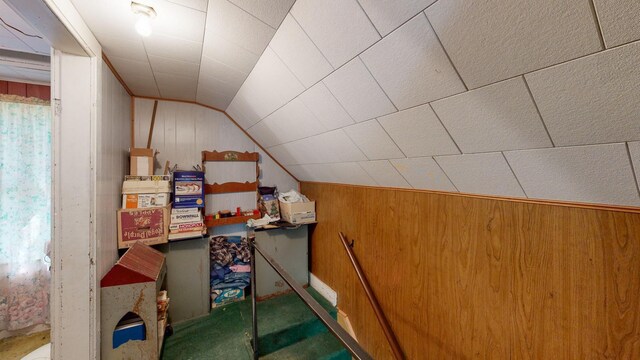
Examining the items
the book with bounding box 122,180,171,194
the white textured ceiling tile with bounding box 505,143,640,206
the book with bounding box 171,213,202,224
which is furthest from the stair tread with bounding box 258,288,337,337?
the white textured ceiling tile with bounding box 505,143,640,206

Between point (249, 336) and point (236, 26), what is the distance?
96.7 inches

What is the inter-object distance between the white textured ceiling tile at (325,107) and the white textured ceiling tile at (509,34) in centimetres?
72

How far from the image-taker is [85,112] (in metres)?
1.38

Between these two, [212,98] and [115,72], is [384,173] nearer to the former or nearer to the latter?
[212,98]

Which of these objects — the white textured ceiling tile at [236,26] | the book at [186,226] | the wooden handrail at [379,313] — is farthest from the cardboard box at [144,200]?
the wooden handrail at [379,313]

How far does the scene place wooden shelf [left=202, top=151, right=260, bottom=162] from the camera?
276 centimetres

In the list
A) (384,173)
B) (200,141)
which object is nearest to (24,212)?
(200,141)

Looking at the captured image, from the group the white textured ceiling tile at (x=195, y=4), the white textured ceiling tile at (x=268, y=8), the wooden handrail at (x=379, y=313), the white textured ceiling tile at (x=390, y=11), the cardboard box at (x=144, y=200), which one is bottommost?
the wooden handrail at (x=379, y=313)

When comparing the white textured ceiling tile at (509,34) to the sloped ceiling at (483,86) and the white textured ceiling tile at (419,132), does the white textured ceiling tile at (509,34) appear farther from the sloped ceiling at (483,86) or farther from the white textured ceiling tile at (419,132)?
the white textured ceiling tile at (419,132)

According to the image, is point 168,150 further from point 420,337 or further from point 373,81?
point 420,337

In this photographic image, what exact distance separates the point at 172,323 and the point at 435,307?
2438mm

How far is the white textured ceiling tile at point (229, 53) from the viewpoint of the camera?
1413 millimetres

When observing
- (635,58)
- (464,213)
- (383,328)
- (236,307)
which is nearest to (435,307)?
(383,328)

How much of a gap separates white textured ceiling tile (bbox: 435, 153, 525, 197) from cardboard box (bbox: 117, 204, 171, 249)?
7.56ft
